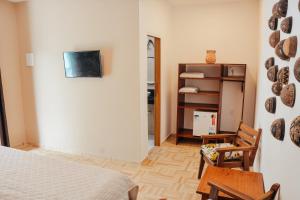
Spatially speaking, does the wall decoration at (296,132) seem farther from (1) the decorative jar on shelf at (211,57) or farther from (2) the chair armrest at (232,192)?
(1) the decorative jar on shelf at (211,57)

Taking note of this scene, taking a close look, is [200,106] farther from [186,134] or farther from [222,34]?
[222,34]

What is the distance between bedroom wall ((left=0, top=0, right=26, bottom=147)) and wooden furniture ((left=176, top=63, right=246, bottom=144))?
115 inches

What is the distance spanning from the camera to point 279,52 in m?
1.53

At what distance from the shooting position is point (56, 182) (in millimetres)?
1641

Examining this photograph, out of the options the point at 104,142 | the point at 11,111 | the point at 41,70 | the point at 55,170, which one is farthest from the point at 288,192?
the point at 11,111

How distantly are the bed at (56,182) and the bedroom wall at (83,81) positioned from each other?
1.56 metres

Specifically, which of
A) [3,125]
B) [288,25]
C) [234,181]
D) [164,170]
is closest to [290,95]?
[288,25]

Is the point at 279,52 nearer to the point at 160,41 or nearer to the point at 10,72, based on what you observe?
the point at 160,41

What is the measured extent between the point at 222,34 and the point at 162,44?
1135 millimetres

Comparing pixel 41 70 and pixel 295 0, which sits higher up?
→ pixel 295 0

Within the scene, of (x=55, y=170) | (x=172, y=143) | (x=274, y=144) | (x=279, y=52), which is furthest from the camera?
(x=172, y=143)

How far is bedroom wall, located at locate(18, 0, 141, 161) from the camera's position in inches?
128

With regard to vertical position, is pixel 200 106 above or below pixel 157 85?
below

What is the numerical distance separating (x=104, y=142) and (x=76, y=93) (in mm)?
914
